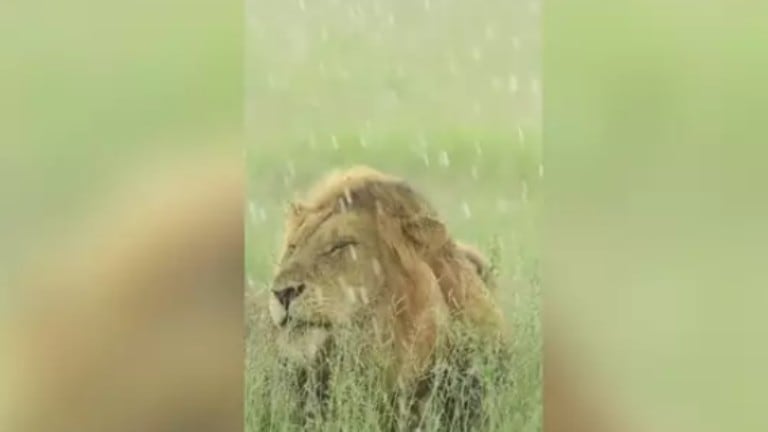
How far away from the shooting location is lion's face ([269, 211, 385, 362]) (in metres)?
0.88

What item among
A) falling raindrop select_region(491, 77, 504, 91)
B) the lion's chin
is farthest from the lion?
falling raindrop select_region(491, 77, 504, 91)

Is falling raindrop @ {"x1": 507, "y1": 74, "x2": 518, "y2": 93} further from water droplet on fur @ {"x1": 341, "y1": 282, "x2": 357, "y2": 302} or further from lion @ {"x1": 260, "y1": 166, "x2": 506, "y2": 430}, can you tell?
water droplet on fur @ {"x1": 341, "y1": 282, "x2": 357, "y2": 302}

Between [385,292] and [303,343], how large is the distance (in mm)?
94

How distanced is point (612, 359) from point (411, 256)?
0.22 m

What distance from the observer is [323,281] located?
0.88m

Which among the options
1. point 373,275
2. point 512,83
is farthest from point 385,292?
point 512,83

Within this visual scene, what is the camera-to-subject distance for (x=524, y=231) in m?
0.89

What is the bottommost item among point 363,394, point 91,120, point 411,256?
point 363,394

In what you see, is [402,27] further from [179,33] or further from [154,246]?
[154,246]

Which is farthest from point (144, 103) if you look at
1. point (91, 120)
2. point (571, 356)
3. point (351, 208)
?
point (571, 356)

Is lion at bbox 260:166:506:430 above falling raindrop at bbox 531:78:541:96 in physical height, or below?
below

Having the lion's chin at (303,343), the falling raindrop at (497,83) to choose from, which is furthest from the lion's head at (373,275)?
the falling raindrop at (497,83)

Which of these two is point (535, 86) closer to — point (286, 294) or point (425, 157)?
point (425, 157)

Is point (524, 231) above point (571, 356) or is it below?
above
